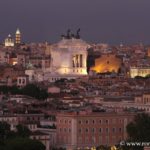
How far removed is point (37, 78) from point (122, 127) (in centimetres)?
3620

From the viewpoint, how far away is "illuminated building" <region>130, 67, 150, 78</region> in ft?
253

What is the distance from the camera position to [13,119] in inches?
1619

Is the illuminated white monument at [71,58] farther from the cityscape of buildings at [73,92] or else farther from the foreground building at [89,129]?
the foreground building at [89,129]

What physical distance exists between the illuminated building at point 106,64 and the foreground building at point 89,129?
140ft

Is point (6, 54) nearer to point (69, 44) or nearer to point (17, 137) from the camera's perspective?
point (69, 44)

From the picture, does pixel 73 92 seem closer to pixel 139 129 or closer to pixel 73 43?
pixel 73 43

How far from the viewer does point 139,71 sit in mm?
78250

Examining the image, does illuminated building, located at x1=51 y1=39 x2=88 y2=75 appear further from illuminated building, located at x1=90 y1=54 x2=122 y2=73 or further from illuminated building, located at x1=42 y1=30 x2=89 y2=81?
illuminated building, located at x1=90 y1=54 x2=122 y2=73

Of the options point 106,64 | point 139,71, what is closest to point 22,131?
point 139,71

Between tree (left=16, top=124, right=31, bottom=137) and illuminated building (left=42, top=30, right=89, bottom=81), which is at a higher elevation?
illuminated building (left=42, top=30, right=89, bottom=81)

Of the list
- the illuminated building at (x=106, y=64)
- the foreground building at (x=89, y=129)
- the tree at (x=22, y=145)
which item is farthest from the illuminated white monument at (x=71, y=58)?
the tree at (x=22, y=145)

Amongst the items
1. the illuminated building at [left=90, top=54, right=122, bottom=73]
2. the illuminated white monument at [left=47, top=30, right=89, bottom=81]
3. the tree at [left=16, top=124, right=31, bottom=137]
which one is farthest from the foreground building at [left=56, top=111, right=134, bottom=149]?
the illuminated building at [left=90, top=54, right=122, bottom=73]

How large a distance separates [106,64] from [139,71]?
5.47m

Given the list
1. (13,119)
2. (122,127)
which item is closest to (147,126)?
(122,127)
